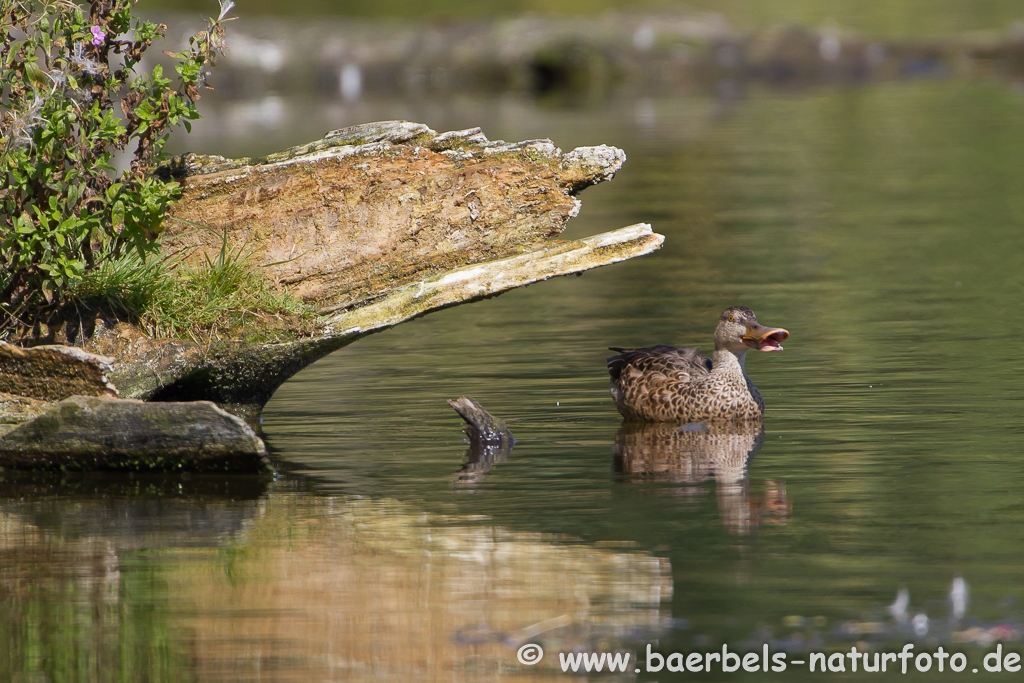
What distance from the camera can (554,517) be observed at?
23.5ft

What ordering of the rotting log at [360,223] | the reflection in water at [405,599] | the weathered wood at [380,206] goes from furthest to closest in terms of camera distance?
the weathered wood at [380,206]
the rotting log at [360,223]
the reflection in water at [405,599]

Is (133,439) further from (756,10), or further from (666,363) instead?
(756,10)

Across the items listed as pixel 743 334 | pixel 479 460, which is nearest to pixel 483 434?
pixel 479 460

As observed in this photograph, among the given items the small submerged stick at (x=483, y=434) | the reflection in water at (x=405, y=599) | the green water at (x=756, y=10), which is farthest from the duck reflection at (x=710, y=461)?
the green water at (x=756, y=10)

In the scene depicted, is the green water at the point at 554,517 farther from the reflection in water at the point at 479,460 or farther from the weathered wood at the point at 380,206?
the weathered wood at the point at 380,206

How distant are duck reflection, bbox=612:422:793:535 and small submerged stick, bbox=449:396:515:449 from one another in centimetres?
65

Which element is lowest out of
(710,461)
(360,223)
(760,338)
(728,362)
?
(710,461)

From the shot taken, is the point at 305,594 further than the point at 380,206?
No

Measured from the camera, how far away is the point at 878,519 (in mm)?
6965

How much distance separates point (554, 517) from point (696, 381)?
8.96ft

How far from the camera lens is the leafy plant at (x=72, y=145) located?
853 centimetres

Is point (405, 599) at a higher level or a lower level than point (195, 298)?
lower

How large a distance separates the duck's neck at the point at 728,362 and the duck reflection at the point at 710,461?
0.40 metres

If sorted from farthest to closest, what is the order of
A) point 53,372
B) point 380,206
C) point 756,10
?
point 756,10 → point 380,206 → point 53,372
